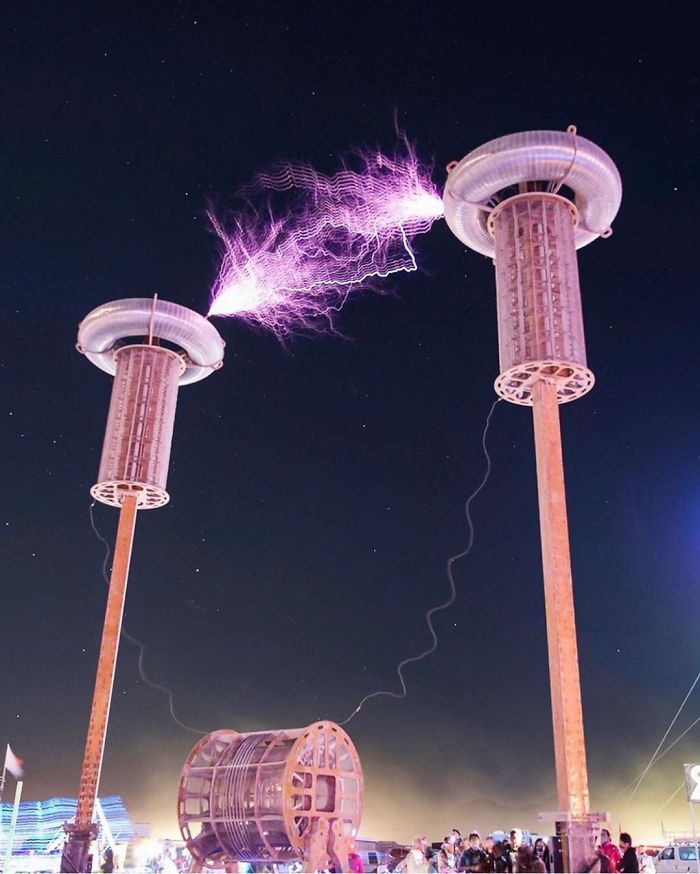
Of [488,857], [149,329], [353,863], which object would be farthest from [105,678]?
[488,857]

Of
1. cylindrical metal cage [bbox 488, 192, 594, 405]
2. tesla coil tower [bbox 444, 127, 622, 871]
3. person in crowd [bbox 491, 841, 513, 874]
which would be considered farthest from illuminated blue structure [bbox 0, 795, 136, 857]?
cylindrical metal cage [bbox 488, 192, 594, 405]

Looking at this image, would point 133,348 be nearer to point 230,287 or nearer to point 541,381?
point 230,287

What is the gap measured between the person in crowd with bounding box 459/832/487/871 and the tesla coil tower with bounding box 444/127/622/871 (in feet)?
11.1

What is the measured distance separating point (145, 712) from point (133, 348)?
15.5 meters

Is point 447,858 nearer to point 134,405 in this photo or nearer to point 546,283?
point 546,283

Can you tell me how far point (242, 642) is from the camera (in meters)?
34.6

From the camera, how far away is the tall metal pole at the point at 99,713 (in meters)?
21.3

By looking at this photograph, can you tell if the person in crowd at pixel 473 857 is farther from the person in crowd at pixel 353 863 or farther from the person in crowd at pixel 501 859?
the person in crowd at pixel 353 863

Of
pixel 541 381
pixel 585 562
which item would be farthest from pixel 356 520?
pixel 541 381

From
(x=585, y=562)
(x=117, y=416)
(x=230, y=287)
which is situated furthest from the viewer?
(x=585, y=562)

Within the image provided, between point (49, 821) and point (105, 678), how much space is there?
14956 mm

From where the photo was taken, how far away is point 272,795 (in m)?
13.9

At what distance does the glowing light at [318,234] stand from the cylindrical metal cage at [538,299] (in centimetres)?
550

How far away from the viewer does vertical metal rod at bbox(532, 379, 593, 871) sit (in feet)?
54.4
